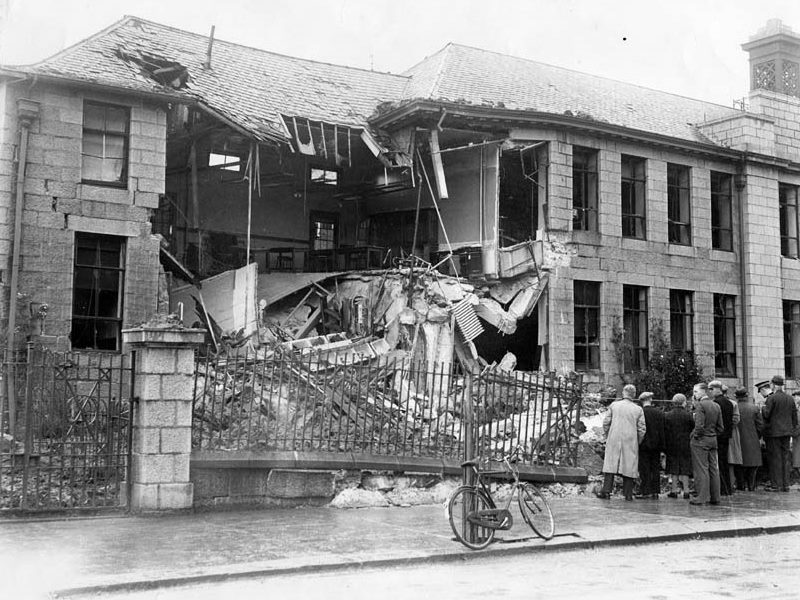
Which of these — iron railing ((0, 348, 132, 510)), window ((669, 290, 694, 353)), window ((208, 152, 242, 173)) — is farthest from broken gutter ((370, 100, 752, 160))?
iron railing ((0, 348, 132, 510))

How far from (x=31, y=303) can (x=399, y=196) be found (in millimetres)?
10902

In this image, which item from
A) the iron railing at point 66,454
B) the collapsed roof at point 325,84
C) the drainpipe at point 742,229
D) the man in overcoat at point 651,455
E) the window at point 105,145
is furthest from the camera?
the drainpipe at point 742,229

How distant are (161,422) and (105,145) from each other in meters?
9.28

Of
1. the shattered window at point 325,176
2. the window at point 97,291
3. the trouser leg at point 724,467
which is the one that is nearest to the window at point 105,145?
the window at point 97,291

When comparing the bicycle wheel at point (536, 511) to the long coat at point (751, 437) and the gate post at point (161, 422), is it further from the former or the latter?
the long coat at point (751, 437)

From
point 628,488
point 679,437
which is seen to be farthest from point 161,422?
point 679,437

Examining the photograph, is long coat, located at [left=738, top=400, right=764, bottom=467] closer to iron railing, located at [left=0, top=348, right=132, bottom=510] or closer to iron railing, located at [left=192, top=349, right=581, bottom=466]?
iron railing, located at [left=192, top=349, right=581, bottom=466]

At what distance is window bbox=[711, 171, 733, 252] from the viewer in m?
26.8

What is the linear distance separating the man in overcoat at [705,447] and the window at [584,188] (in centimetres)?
1082

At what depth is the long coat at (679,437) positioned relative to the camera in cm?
1451

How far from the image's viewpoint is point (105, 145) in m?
18.6

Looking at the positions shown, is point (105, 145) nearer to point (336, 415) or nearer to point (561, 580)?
point (336, 415)

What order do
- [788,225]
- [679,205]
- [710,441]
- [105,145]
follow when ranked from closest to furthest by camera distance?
[710,441] → [105,145] → [679,205] → [788,225]

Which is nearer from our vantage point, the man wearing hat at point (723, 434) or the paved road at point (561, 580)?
the paved road at point (561, 580)
